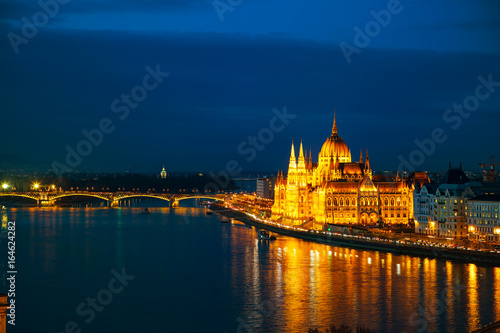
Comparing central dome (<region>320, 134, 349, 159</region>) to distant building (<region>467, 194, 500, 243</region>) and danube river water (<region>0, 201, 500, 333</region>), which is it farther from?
distant building (<region>467, 194, 500, 243</region>)

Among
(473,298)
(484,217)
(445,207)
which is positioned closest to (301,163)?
(445,207)

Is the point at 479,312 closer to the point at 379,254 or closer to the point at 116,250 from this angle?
Result: the point at 379,254

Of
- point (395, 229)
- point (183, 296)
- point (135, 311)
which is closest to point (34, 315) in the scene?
point (135, 311)
